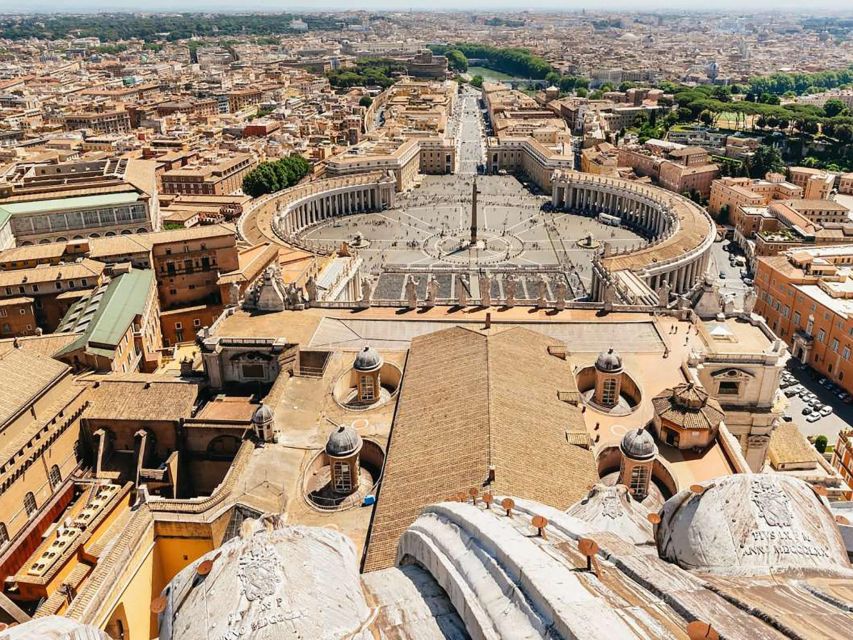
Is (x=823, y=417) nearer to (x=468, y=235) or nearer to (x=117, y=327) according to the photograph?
(x=468, y=235)

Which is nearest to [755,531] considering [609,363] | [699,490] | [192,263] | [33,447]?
[699,490]

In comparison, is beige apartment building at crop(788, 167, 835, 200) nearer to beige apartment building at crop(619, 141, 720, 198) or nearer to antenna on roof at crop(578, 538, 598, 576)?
beige apartment building at crop(619, 141, 720, 198)

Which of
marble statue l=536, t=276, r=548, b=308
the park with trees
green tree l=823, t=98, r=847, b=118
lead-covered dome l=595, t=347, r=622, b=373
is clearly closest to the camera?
lead-covered dome l=595, t=347, r=622, b=373

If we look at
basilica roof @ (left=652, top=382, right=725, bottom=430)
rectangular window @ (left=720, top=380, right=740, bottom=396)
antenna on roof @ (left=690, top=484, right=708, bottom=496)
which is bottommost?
rectangular window @ (left=720, top=380, right=740, bottom=396)

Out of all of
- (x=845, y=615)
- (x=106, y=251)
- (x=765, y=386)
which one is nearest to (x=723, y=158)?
(x=765, y=386)

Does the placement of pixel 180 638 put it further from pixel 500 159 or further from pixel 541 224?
pixel 500 159

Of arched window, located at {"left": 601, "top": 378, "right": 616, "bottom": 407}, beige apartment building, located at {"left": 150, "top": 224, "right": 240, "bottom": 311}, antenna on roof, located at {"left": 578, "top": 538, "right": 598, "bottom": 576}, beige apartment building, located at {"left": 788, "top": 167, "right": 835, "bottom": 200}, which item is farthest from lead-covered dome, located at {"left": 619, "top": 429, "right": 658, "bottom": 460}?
beige apartment building, located at {"left": 788, "top": 167, "right": 835, "bottom": 200}
